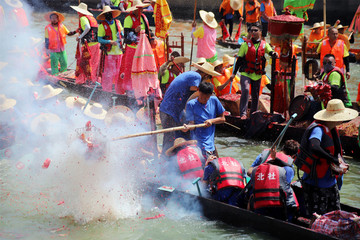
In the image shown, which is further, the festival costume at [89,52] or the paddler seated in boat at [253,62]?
the festival costume at [89,52]

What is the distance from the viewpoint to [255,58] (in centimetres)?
968

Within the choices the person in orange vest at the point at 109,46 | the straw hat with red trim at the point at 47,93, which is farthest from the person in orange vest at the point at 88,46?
the straw hat with red trim at the point at 47,93

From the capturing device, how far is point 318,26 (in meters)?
14.7

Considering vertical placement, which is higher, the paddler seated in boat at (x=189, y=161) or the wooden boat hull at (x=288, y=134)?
the paddler seated in boat at (x=189, y=161)

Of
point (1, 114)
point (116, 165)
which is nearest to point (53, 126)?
point (1, 114)

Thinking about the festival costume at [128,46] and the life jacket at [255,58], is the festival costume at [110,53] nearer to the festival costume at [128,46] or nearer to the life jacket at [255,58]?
the festival costume at [128,46]

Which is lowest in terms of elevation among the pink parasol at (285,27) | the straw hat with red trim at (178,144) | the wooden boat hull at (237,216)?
the wooden boat hull at (237,216)

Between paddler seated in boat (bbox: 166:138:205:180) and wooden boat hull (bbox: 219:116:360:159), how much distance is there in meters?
3.53

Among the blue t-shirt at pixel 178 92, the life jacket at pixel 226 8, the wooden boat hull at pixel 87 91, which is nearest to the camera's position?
the blue t-shirt at pixel 178 92

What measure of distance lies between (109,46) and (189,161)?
5989mm

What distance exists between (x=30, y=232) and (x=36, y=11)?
24.3 m

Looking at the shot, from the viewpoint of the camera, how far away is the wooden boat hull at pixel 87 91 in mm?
11367

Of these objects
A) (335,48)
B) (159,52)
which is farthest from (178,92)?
(159,52)

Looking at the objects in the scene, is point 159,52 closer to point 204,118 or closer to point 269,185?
point 204,118
